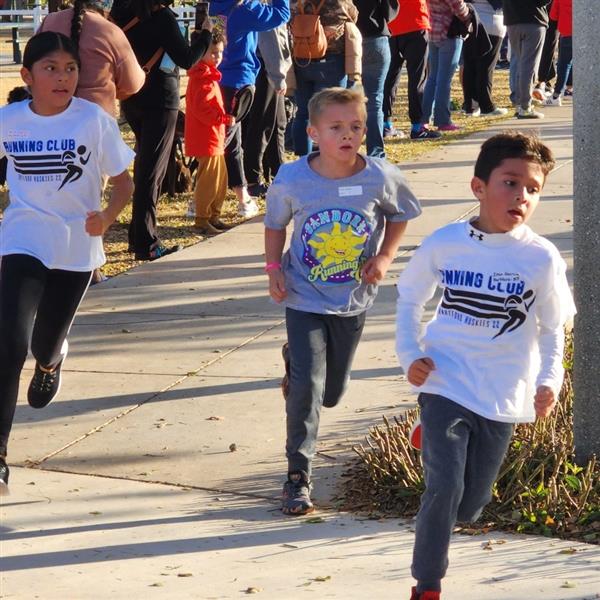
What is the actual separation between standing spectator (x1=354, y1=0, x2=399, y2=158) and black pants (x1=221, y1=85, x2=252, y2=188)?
203cm

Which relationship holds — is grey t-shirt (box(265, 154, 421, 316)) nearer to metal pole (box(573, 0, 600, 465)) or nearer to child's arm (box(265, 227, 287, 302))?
child's arm (box(265, 227, 287, 302))

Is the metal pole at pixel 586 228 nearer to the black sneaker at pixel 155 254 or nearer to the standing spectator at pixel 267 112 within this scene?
the black sneaker at pixel 155 254

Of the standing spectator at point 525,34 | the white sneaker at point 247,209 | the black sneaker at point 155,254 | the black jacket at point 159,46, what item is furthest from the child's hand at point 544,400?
the standing spectator at point 525,34

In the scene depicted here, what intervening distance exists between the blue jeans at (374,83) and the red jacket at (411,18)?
2080 millimetres

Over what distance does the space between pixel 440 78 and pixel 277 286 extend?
1079 centimetres

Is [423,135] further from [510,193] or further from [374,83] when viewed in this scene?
[510,193]

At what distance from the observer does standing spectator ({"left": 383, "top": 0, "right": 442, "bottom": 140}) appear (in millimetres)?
14719

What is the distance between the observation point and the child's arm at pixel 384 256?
16.4ft

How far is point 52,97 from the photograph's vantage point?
5.45 m

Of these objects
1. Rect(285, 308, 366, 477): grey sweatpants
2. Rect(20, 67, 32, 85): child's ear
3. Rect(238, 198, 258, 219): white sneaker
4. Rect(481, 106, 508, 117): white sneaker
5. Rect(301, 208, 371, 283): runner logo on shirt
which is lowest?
Rect(481, 106, 508, 117): white sneaker

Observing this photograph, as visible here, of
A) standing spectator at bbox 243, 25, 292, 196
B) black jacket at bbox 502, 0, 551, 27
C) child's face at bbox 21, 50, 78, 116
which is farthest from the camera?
black jacket at bbox 502, 0, 551, 27

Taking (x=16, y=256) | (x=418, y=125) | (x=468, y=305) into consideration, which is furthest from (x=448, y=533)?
(x=418, y=125)

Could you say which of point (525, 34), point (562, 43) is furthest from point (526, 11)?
point (562, 43)

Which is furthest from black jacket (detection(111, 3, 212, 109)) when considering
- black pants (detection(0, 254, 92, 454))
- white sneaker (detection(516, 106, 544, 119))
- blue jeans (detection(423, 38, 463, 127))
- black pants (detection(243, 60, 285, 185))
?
white sneaker (detection(516, 106, 544, 119))
